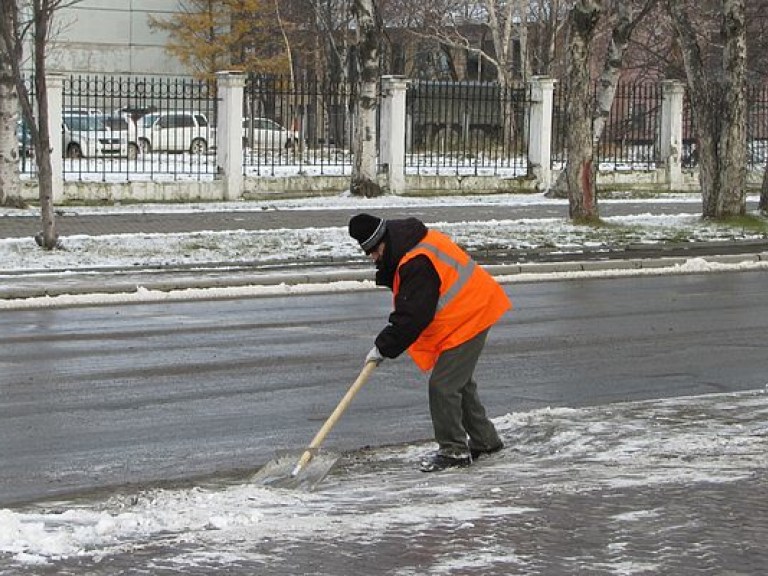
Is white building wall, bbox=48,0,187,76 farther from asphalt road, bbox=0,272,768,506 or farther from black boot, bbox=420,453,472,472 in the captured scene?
black boot, bbox=420,453,472,472

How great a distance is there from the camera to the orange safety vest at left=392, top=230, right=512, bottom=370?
8.10m

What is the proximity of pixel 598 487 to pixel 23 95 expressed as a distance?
1366 centimetres

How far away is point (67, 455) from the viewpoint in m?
8.75

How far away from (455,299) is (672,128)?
91.4 feet

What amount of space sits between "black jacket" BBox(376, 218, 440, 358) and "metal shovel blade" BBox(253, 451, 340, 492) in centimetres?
64

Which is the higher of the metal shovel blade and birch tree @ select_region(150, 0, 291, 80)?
birch tree @ select_region(150, 0, 291, 80)

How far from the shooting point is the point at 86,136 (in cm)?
3406

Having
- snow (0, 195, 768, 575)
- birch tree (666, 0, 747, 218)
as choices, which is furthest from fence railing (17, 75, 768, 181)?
snow (0, 195, 768, 575)

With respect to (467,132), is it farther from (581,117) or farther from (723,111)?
(581,117)

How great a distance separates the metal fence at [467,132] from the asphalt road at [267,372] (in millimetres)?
16997

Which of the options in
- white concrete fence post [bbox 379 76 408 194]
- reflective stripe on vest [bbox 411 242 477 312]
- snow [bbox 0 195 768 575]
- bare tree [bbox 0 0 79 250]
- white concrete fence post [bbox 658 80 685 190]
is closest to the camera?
snow [bbox 0 195 768 575]

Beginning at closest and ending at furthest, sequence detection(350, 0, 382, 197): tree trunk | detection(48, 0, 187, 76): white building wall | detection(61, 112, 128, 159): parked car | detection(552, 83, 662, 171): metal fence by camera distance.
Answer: detection(350, 0, 382, 197): tree trunk → detection(61, 112, 128, 159): parked car → detection(552, 83, 662, 171): metal fence → detection(48, 0, 187, 76): white building wall

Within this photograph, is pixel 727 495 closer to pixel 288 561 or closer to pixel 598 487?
pixel 598 487

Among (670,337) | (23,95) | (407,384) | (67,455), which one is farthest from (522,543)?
(23,95)
